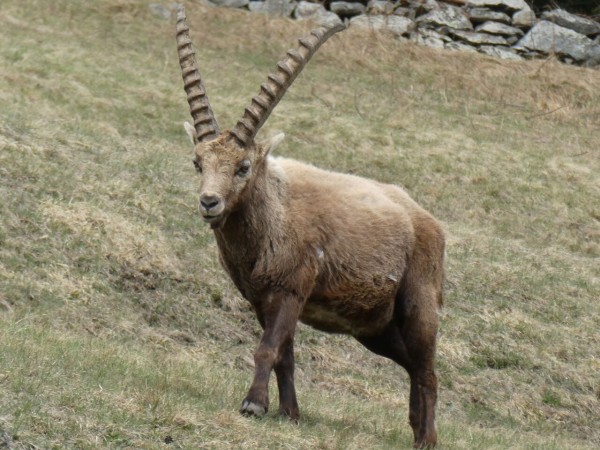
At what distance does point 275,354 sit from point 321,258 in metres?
1.17

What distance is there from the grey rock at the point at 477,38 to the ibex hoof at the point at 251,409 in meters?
25.4

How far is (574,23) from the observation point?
111 ft

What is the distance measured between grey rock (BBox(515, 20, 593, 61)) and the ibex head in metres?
23.4

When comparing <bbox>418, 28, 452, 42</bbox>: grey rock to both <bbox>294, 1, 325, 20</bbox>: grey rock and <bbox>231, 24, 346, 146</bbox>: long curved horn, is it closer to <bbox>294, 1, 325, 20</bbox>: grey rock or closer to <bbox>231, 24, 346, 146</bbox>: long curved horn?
<bbox>294, 1, 325, 20</bbox>: grey rock

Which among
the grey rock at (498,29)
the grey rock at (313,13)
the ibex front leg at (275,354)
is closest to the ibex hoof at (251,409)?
the ibex front leg at (275,354)

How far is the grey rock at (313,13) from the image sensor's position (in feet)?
108

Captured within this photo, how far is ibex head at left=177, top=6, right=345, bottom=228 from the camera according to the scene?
9477 mm

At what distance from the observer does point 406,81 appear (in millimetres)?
30125

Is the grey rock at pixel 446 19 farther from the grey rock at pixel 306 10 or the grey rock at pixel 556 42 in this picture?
the grey rock at pixel 306 10

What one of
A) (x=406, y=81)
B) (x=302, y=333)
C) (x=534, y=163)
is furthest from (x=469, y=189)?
(x=302, y=333)

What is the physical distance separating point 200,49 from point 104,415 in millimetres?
23134

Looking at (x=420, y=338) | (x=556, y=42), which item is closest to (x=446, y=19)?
(x=556, y=42)

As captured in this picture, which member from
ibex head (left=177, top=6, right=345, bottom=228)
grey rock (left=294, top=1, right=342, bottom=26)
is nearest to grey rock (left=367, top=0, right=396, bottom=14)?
grey rock (left=294, top=1, right=342, bottom=26)

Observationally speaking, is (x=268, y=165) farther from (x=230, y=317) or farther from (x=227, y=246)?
(x=230, y=317)
